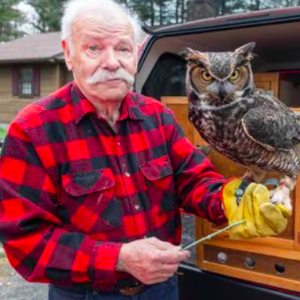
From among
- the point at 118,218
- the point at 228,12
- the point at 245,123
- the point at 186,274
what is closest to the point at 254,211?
the point at 245,123

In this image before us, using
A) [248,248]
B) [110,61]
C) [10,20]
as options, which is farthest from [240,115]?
[10,20]

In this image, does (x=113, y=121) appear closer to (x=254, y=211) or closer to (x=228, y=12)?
(x=254, y=211)

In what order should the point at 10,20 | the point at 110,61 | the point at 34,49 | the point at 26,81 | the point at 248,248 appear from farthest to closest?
the point at 10,20 < the point at 34,49 < the point at 26,81 < the point at 248,248 < the point at 110,61

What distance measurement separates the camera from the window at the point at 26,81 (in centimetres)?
1666

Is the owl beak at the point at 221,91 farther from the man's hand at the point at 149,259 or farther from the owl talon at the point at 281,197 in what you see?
the man's hand at the point at 149,259

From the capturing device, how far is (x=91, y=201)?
1.75m

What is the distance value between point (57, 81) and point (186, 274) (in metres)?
14.1

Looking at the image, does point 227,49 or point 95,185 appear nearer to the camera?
point 95,185

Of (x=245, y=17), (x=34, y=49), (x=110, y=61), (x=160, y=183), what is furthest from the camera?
(x=34, y=49)

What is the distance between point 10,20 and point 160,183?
32685 millimetres

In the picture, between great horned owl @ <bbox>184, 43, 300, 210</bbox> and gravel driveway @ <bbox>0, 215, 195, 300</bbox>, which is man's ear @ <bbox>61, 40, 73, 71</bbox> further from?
gravel driveway @ <bbox>0, 215, 195, 300</bbox>

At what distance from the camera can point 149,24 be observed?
10.1 feet

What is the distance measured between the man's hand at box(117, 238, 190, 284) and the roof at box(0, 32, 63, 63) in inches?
560

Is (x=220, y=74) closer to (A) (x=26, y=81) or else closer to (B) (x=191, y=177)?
(B) (x=191, y=177)
